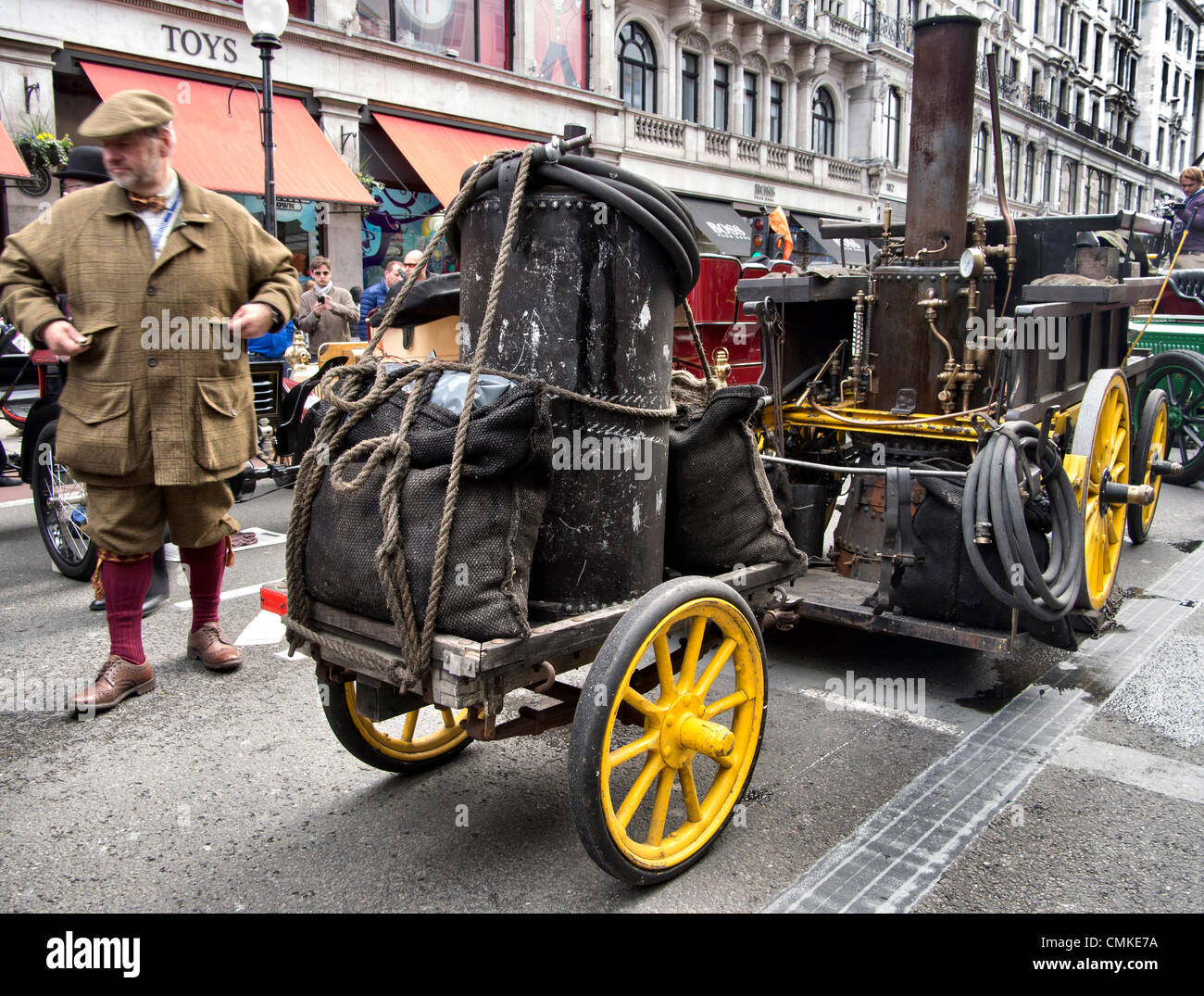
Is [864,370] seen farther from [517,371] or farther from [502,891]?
[502,891]

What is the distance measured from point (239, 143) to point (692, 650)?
567 inches

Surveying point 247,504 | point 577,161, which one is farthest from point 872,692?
point 247,504

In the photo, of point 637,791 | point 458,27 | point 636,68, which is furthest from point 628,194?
point 636,68

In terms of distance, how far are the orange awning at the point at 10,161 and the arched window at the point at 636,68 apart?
15016mm

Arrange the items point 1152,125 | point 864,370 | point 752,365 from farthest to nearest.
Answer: point 1152,125
point 752,365
point 864,370

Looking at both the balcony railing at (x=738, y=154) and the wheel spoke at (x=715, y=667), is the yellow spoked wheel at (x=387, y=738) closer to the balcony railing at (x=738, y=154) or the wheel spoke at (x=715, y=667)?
the wheel spoke at (x=715, y=667)

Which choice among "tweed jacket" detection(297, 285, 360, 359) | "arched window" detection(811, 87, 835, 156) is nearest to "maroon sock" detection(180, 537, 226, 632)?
"tweed jacket" detection(297, 285, 360, 359)

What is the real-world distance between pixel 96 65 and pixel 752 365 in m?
10.3

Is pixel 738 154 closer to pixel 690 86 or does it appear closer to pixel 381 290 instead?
pixel 690 86

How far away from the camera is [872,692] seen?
4430 mm

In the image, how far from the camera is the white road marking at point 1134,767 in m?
3.53

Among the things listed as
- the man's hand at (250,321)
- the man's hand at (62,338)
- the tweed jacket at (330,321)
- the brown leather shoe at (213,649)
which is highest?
the tweed jacket at (330,321)

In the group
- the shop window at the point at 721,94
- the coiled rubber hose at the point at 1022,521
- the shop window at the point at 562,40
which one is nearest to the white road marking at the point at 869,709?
the coiled rubber hose at the point at 1022,521
